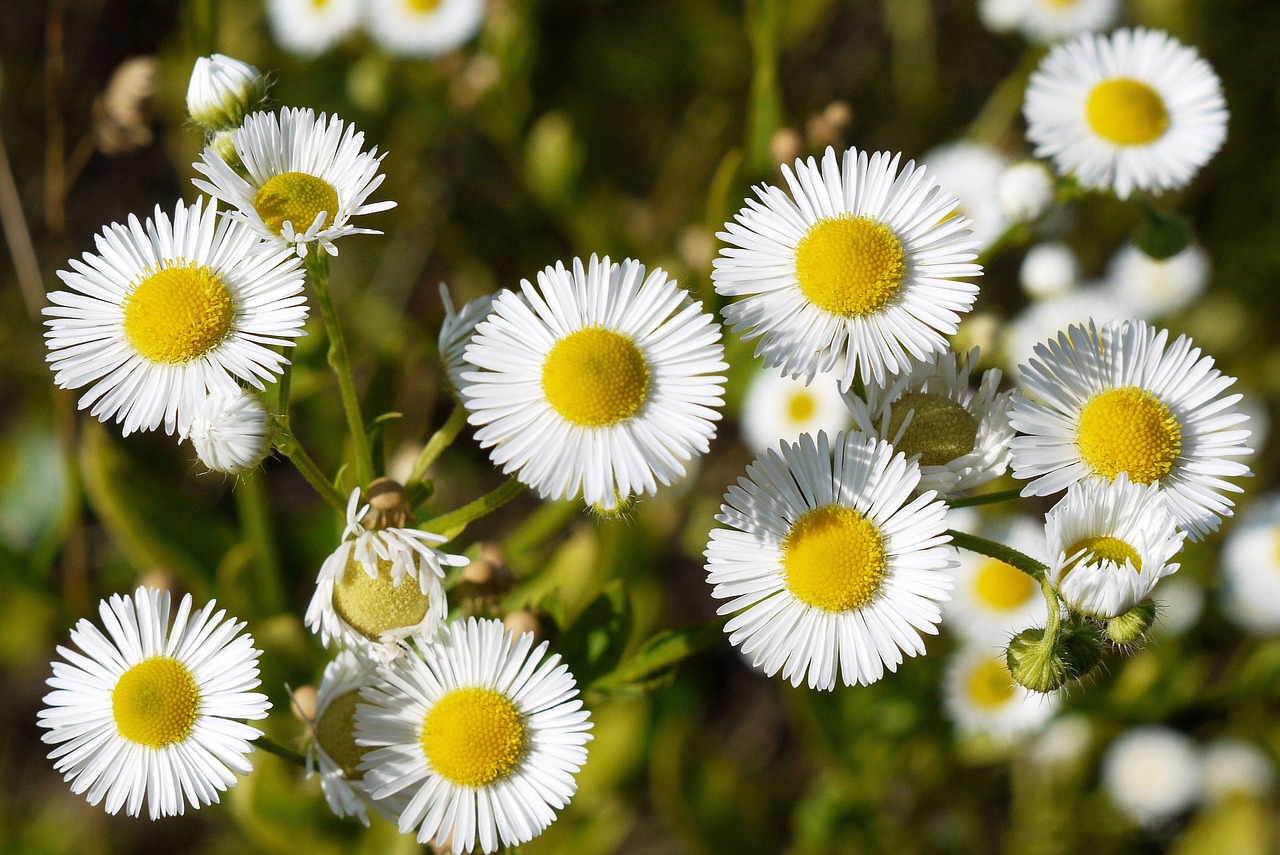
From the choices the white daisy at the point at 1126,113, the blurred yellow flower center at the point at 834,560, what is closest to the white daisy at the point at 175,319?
the blurred yellow flower center at the point at 834,560

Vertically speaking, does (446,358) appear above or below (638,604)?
below

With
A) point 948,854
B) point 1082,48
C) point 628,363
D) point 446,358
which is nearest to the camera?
point 628,363

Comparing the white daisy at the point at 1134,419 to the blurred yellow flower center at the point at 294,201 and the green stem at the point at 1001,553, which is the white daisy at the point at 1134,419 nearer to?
the green stem at the point at 1001,553

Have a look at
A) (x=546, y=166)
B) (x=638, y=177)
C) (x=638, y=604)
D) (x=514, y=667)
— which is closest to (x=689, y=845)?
(x=638, y=604)

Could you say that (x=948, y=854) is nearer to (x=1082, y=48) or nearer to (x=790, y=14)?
(x=1082, y=48)

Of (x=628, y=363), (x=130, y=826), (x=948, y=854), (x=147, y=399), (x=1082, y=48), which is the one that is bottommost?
(x=130, y=826)

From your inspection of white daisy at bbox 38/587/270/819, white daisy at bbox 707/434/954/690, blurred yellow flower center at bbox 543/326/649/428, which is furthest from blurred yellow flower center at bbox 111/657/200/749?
white daisy at bbox 707/434/954/690

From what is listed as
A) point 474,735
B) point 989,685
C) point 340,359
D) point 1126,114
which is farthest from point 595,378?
point 989,685
